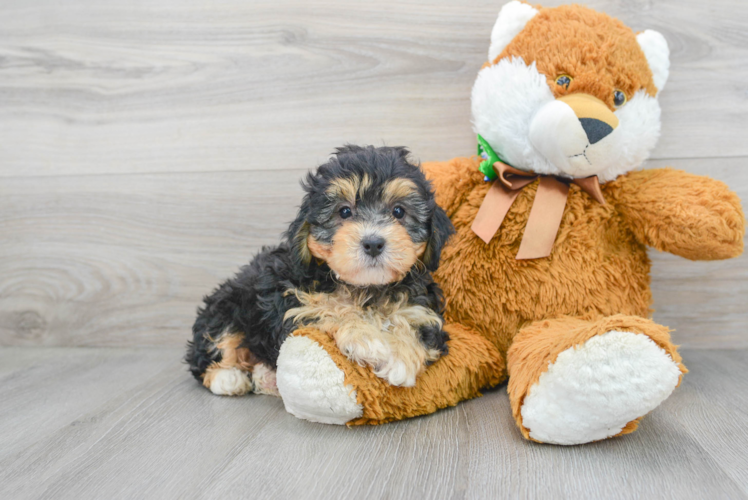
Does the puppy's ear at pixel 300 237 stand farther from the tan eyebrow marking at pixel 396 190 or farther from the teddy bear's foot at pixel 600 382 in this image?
the teddy bear's foot at pixel 600 382

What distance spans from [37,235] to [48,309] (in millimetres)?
333

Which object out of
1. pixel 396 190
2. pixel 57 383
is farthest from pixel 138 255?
pixel 396 190

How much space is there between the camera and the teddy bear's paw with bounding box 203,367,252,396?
1718 millimetres

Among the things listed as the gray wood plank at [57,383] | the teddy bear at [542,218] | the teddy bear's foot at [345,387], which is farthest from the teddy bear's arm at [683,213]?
the gray wood plank at [57,383]

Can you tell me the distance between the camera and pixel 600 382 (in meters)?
1.18

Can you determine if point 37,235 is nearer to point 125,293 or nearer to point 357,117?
point 125,293

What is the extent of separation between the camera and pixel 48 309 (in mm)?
2406

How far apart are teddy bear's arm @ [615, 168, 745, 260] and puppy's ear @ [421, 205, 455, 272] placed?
0.60 meters

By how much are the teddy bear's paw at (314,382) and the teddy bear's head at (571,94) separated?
2.74 ft

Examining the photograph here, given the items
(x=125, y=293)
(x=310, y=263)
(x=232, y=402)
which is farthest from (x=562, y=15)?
(x=125, y=293)

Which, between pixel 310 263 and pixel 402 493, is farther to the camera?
pixel 310 263

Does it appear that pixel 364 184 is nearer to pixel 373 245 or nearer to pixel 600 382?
pixel 373 245

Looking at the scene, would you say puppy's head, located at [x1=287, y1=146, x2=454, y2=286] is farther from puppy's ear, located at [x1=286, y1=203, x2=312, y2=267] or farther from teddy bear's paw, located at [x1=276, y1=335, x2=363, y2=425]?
teddy bear's paw, located at [x1=276, y1=335, x2=363, y2=425]

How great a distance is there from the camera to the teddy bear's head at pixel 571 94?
1.48m
